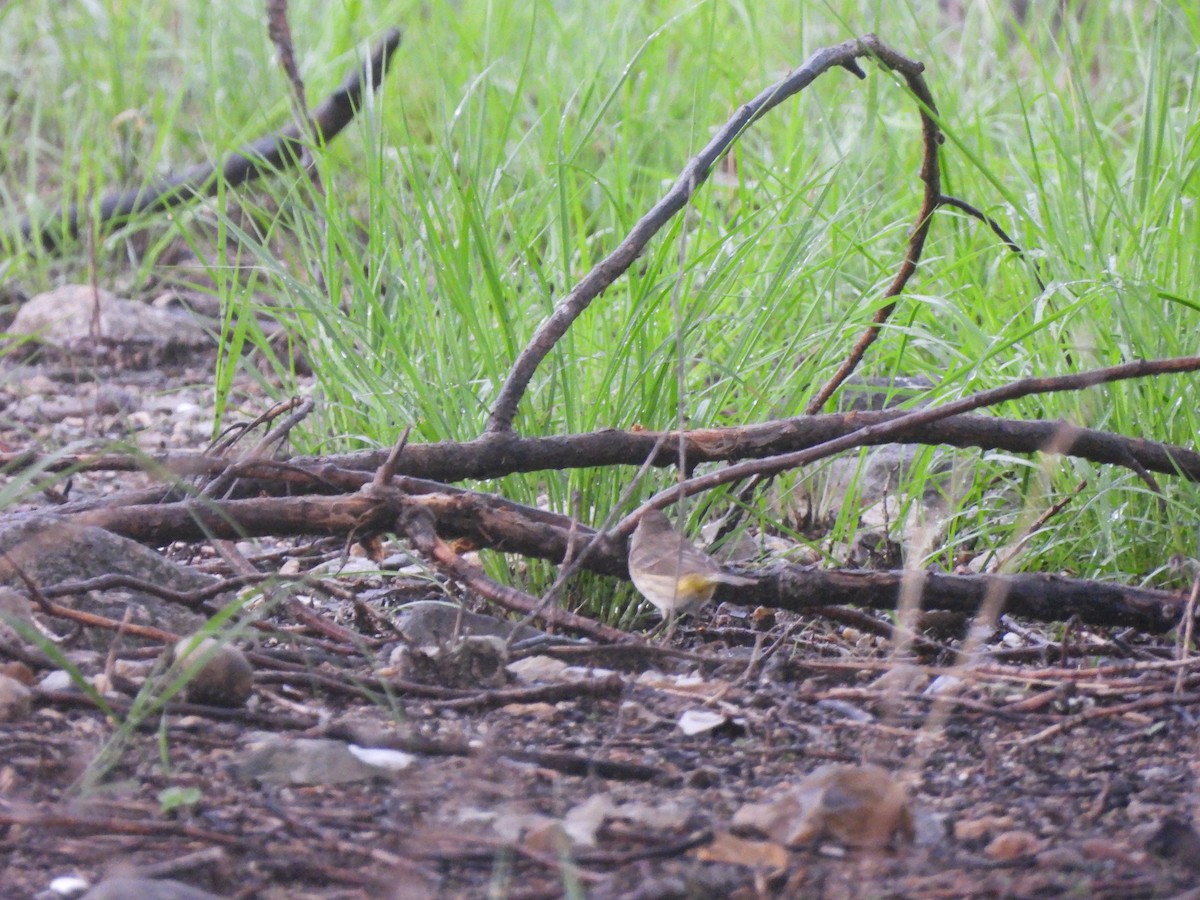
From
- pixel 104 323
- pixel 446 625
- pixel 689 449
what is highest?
pixel 689 449

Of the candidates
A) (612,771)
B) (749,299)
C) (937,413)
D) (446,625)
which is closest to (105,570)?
(446,625)

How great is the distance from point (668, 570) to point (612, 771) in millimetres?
330

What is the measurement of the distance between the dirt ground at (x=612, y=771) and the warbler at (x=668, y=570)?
9 centimetres

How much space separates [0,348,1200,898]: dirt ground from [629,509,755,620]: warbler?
3.4 inches

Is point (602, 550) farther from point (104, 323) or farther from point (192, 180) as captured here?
point (104, 323)

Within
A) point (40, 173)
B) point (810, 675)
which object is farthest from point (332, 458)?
point (40, 173)

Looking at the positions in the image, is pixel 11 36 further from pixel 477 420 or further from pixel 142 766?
pixel 142 766

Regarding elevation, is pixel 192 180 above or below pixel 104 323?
above

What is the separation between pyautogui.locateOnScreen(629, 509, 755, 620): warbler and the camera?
1614mm

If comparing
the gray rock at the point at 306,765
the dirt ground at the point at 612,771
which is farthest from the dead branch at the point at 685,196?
the gray rock at the point at 306,765

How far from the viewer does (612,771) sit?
1353 millimetres

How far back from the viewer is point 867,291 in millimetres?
2156

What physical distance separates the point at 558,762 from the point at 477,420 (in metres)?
0.81

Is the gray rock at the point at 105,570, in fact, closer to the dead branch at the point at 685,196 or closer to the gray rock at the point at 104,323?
the dead branch at the point at 685,196
